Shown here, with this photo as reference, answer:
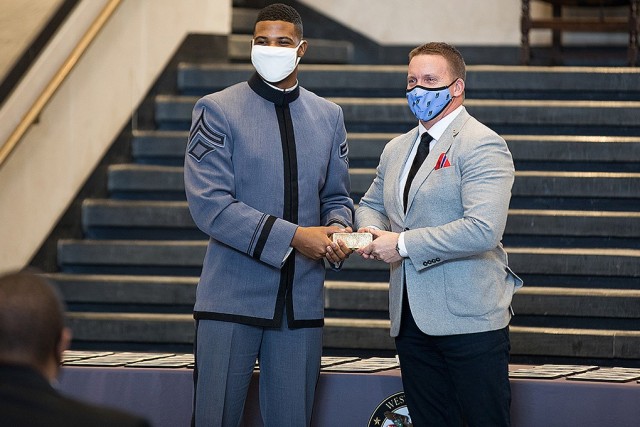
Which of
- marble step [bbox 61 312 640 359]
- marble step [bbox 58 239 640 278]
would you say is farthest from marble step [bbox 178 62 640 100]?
marble step [bbox 61 312 640 359]

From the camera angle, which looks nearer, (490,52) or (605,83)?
(605,83)

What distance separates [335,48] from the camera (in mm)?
7496

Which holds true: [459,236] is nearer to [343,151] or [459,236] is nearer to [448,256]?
[448,256]

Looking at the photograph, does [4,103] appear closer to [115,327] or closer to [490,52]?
[115,327]

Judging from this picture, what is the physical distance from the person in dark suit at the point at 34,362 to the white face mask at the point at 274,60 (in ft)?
5.75

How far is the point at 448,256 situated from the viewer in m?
3.51

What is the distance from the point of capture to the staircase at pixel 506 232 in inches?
225

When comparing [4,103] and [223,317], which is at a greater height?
[4,103]

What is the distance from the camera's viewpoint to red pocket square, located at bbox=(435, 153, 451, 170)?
358 centimetres

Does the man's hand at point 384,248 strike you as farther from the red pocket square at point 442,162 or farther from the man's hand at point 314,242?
the red pocket square at point 442,162

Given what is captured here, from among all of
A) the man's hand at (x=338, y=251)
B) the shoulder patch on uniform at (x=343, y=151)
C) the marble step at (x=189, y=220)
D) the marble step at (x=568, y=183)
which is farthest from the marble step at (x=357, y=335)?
the man's hand at (x=338, y=251)

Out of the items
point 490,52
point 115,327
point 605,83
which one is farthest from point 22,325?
point 490,52

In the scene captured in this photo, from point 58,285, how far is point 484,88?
2646mm

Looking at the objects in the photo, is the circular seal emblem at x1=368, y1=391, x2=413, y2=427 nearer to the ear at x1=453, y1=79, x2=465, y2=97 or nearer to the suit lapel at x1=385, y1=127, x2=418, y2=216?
the suit lapel at x1=385, y1=127, x2=418, y2=216
